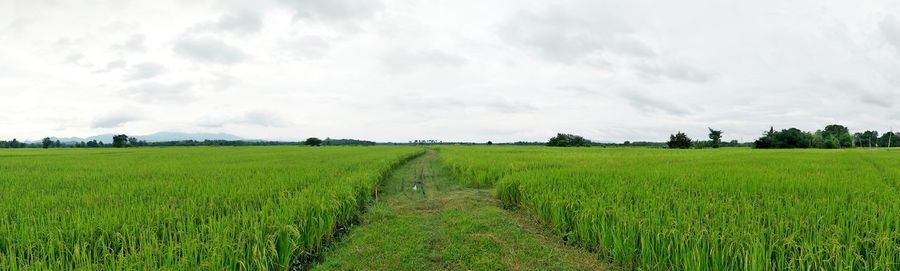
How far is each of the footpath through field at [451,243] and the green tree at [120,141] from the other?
10101cm

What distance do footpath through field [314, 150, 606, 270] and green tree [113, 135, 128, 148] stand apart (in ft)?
331

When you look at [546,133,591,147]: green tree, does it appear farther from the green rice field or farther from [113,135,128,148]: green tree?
[113,135,128,148]: green tree

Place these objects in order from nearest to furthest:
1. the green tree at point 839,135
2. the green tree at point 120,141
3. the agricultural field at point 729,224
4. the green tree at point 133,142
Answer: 1. the agricultural field at point 729,224
2. the green tree at point 839,135
3. the green tree at point 120,141
4. the green tree at point 133,142

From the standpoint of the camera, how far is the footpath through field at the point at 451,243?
14.9 feet

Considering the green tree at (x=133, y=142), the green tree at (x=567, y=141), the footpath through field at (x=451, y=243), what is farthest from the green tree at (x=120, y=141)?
the footpath through field at (x=451, y=243)

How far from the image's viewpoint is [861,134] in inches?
3794

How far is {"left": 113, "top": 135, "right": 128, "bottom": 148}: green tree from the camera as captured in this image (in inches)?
3255

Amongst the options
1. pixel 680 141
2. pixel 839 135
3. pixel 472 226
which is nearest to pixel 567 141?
pixel 680 141

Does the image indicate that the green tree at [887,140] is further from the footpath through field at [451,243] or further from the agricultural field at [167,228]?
the agricultural field at [167,228]

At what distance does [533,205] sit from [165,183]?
7787 mm

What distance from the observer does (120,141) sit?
275ft

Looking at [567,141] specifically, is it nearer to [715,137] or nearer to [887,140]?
[715,137]

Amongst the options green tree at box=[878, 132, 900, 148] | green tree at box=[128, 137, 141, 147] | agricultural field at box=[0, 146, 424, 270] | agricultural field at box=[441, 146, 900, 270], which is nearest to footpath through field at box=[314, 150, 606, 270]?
agricultural field at box=[441, 146, 900, 270]

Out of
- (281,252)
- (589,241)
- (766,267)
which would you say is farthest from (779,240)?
(281,252)
